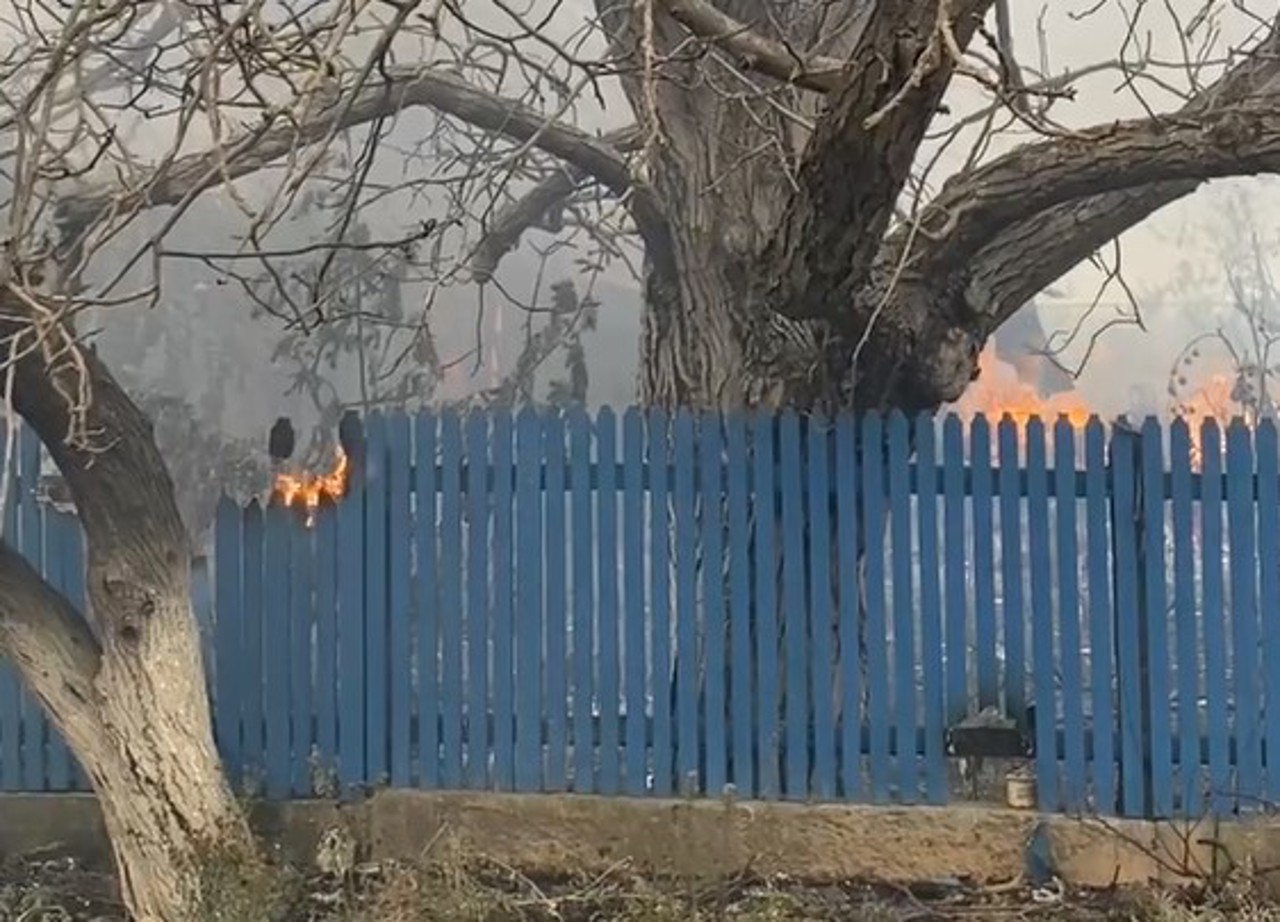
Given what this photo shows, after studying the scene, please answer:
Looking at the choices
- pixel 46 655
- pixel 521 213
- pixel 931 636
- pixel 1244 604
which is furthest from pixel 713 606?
pixel 521 213

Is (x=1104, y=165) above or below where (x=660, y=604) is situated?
above

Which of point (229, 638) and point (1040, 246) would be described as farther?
point (1040, 246)

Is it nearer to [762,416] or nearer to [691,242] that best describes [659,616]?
[762,416]

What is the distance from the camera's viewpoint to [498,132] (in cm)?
712

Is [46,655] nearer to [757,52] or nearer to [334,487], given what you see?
[334,487]

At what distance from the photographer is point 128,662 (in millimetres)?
5332

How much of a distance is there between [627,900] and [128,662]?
79.2 inches

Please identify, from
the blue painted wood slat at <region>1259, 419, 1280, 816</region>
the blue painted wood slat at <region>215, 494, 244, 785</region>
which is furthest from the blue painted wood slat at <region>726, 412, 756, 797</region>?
the blue painted wood slat at <region>215, 494, 244, 785</region>

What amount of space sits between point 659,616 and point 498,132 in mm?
2519

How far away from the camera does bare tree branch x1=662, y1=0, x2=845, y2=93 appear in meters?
4.75

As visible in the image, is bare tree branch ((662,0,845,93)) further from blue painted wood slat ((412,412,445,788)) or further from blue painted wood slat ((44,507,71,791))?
blue painted wood slat ((44,507,71,791))

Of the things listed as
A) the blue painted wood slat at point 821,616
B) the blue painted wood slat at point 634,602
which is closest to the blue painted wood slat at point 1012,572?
the blue painted wood slat at point 821,616

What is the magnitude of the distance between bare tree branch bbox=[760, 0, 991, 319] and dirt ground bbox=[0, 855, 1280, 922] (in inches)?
89.5

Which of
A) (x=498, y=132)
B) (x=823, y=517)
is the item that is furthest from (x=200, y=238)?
(x=823, y=517)
